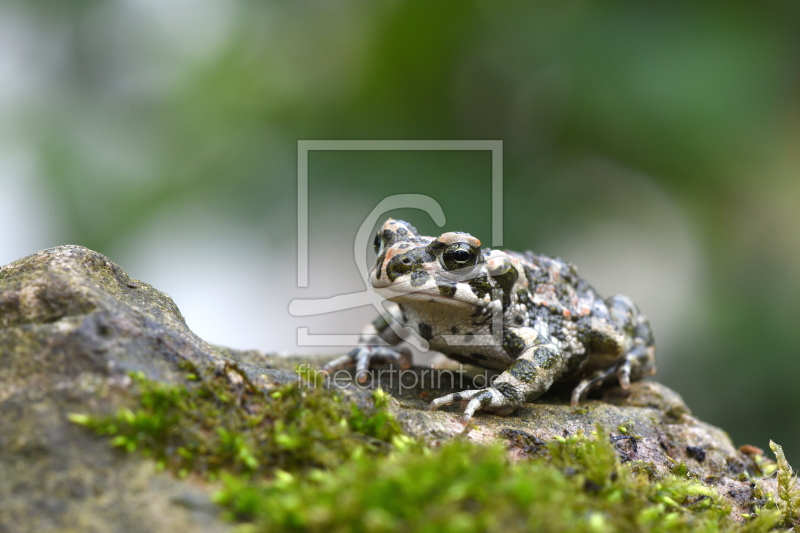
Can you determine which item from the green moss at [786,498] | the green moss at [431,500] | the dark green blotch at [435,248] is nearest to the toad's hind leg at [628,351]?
the green moss at [786,498]

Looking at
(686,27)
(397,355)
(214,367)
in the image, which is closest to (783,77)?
(686,27)

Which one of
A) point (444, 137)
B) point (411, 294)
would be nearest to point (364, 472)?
point (411, 294)

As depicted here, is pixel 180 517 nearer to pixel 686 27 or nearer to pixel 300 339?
pixel 300 339

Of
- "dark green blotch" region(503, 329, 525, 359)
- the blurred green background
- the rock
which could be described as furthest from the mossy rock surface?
the blurred green background

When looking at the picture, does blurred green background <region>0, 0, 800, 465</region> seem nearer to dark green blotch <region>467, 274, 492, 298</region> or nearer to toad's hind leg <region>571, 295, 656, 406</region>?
toad's hind leg <region>571, 295, 656, 406</region>

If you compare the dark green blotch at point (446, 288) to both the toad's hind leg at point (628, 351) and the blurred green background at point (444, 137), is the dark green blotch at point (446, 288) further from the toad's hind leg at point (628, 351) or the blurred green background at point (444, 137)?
the blurred green background at point (444, 137)

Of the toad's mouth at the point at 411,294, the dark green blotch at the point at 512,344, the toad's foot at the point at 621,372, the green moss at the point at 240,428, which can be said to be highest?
the toad's mouth at the point at 411,294
